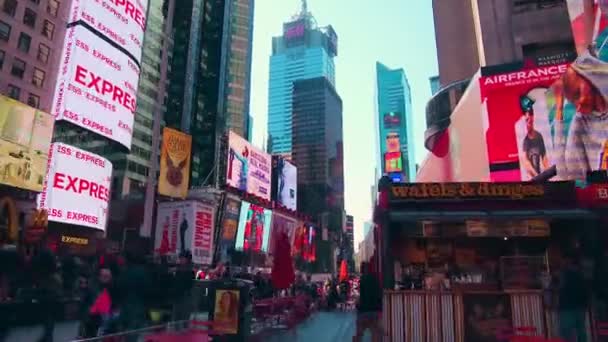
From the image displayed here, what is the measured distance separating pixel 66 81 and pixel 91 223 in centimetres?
1041

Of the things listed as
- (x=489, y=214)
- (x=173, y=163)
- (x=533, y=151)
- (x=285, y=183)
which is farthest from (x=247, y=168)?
(x=489, y=214)

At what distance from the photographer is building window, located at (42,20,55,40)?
42.1 meters

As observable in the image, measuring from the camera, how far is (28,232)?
28.7m

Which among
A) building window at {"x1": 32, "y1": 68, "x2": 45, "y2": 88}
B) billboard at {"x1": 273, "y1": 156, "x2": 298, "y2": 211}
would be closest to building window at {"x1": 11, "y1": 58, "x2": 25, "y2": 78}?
building window at {"x1": 32, "y1": 68, "x2": 45, "y2": 88}

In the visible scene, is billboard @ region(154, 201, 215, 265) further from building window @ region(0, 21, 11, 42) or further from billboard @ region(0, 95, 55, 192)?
building window @ region(0, 21, 11, 42)

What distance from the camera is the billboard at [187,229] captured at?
134 ft

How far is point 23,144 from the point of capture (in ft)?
88.0

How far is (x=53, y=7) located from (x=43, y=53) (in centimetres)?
532

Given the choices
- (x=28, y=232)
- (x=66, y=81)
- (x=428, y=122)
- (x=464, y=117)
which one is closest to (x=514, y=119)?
(x=464, y=117)

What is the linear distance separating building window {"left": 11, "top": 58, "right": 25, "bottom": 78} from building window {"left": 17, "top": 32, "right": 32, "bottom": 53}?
3.97 feet

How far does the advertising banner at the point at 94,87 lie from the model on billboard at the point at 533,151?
30.5 meters

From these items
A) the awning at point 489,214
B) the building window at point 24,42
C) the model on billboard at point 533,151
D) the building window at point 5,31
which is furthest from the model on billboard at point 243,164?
the awning at point 489,214

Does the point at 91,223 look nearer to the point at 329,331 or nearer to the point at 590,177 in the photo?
the point at 329,331

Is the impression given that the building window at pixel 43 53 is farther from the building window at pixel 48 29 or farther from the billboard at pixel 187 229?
the billboard at pixel 187 229
